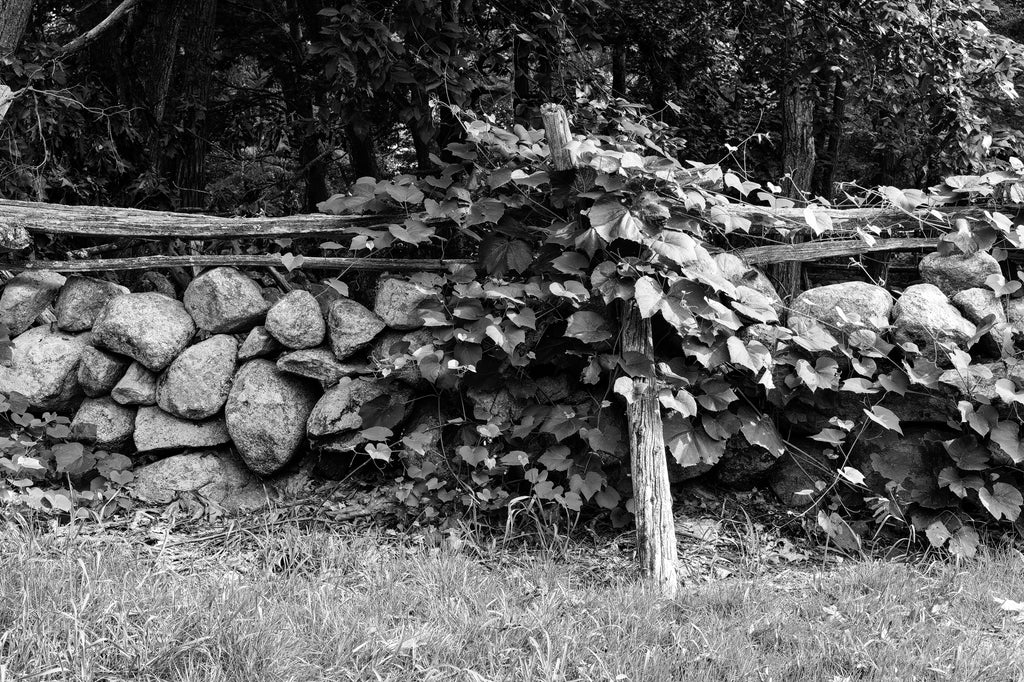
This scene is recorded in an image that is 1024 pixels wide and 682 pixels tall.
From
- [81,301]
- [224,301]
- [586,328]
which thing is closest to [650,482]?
[586,328]

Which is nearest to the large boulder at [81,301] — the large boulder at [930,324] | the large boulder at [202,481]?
the large boulder at [202,481]

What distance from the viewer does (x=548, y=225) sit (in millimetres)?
3889

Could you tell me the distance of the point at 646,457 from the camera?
344cm

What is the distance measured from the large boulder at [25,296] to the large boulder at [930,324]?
4.04 m

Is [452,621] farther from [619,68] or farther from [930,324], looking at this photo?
[619,68]

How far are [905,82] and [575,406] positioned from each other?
3.00 meters

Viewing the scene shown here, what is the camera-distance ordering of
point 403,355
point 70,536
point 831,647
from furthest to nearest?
point 403,355, point 70,536, point 831,647

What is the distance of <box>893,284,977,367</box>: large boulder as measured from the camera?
374cm

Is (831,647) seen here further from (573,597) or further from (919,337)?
(919,337)

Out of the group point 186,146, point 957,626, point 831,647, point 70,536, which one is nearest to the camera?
point 831,647

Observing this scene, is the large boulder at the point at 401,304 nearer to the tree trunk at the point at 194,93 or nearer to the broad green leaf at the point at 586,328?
the broad green leaf at the point at 586,328

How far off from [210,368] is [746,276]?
257 cm

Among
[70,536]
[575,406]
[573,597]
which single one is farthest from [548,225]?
[70,536]

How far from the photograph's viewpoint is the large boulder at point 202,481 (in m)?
3.96
